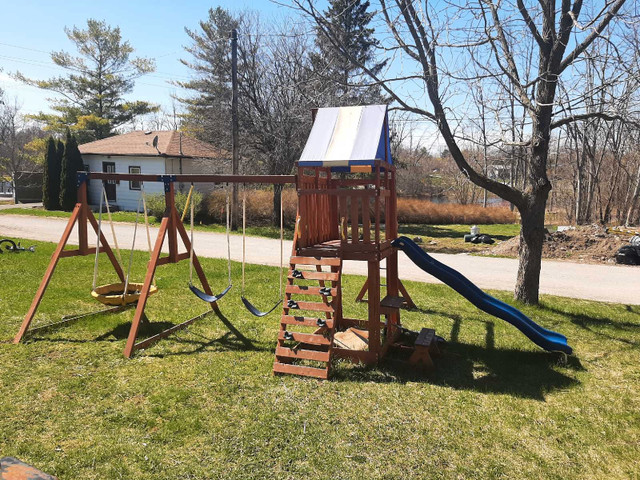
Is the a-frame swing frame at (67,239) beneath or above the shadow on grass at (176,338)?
above

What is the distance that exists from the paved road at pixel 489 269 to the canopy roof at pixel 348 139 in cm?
512

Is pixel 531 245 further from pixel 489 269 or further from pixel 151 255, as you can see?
pixel 151 255

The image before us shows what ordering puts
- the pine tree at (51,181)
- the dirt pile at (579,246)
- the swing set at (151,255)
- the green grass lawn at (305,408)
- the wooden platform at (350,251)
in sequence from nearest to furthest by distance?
the green grass lawn at (305,408)
the wooden platform at (350,251)
the swing set at (151,255)
the dirt pile at (579,246)
the pine tree at (51,181)

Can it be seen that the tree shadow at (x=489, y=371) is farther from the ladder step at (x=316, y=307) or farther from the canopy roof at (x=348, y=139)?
the canopy roof at (x=348, y=139)

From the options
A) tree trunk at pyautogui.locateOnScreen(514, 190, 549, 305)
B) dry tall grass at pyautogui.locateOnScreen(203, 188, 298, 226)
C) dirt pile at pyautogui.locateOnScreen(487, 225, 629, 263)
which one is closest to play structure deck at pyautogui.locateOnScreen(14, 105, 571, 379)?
tree trunk at pyautogui.locateOnScreen(514, 190, 549, 305)

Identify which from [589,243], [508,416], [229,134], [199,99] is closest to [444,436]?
[508,416]

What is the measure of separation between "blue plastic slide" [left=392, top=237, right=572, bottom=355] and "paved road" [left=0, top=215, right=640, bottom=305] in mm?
4127

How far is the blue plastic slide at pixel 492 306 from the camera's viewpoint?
5.04m

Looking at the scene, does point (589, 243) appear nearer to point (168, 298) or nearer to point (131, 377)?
point (168, 298)

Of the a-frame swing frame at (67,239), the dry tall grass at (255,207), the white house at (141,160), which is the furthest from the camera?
the white house at (141,160)

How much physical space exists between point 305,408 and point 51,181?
26169 mm

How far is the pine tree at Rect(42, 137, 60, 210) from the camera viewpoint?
25.1m

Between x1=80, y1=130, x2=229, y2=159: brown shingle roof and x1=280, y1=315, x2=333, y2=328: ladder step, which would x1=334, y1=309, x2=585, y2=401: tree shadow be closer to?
x1=280, y1=315, x2=333, y2=328: ladder step

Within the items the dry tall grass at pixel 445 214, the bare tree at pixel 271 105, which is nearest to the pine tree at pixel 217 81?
the bare tree at pixel 271 105
